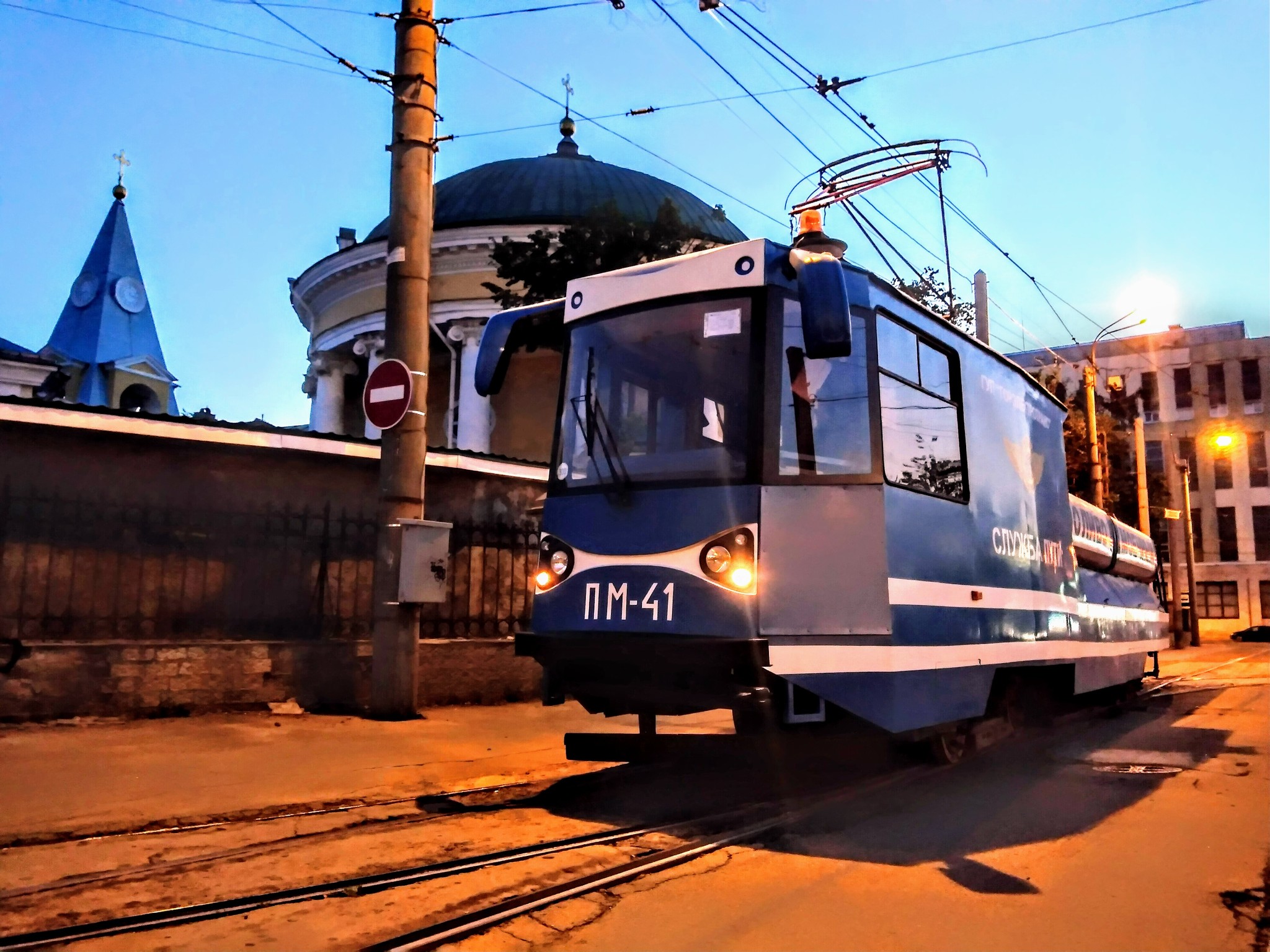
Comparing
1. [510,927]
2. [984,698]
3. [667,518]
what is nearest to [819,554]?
[667,518]

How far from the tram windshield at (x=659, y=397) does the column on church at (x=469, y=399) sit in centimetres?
1902

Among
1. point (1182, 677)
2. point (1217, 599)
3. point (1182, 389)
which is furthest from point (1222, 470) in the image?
point (1182, 677)

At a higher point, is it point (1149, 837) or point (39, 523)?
point (39, 523)

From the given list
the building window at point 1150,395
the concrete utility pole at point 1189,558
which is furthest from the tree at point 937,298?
the building window at point 1150,395

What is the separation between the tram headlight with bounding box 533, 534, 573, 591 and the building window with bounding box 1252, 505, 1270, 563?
57327 mm

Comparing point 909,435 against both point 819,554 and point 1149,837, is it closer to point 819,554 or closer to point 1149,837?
point 819,554

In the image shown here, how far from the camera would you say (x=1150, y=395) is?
55.3 m

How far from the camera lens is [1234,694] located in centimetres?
1523

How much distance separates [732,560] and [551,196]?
22955 millimetres

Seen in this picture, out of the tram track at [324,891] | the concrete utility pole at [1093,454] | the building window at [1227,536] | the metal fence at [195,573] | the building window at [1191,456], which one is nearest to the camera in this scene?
the tram track at [324,891]

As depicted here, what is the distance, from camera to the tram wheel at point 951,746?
743 cm

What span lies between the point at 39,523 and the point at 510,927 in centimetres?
669

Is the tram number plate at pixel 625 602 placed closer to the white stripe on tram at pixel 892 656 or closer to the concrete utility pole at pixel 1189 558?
the white stripe on tram at pixel 892 656

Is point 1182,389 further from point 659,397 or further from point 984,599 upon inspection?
point 659,397
